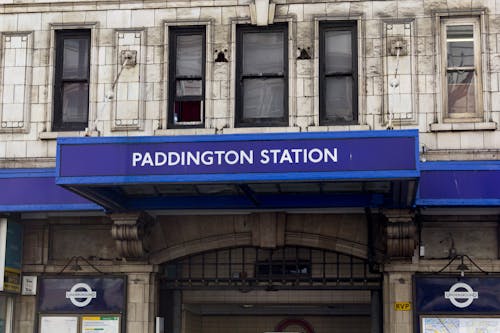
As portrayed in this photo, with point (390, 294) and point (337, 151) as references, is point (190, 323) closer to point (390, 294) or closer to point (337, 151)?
point (390, 294)

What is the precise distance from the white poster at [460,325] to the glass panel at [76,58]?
7.72m

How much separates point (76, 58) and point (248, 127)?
142 inches

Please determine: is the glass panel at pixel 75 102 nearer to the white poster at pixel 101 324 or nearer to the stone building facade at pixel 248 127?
the stone building facade at pixel 248 127

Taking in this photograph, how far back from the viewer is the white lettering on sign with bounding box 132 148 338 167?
14445mm

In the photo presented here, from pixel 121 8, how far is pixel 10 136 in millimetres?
3120

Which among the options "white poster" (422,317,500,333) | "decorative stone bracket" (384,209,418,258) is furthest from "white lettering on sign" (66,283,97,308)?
"white poster" (422,317,500,333)

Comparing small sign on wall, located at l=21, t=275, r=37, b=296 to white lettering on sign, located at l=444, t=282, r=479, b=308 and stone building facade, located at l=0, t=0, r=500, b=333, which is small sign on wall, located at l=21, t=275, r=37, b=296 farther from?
white lettering on sign, located at l=444, t=282, r=479, b=308

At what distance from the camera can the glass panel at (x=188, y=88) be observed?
17.7 meters

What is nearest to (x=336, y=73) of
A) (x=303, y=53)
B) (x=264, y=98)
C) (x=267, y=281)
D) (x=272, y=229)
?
(x=303, y=53)

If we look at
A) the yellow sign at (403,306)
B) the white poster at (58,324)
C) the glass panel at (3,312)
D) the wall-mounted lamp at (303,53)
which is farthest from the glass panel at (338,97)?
the glass panel at (3,312)

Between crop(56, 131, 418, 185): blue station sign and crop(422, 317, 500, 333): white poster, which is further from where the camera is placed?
crop(422, 317, 500, 333): white poster

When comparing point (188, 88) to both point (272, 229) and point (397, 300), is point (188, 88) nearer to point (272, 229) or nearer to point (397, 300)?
point (272, 229)

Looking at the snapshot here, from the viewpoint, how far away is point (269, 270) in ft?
58.4

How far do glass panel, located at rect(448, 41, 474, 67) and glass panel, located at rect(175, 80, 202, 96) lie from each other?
14.9 feet
